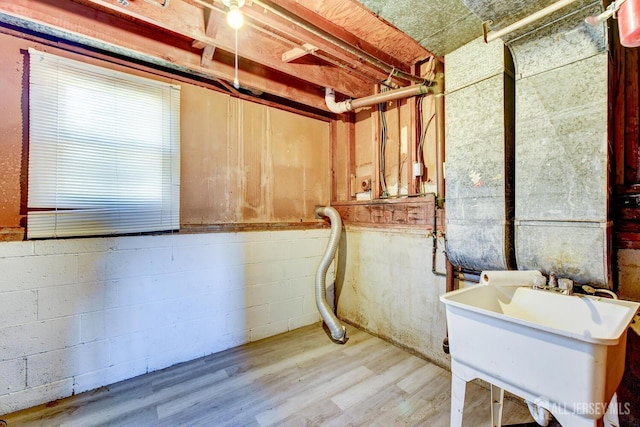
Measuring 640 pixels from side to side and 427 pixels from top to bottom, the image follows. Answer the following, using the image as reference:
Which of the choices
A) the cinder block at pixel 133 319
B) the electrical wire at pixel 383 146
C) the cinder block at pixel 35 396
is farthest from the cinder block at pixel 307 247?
the cinder block at pixel 35 396

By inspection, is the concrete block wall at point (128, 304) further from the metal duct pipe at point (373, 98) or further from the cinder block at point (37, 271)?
the metal duct pipe at point (373, 98)

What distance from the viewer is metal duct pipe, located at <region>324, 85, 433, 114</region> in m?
2.23

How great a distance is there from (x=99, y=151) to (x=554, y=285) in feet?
9.27

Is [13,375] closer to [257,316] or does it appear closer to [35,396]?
[35,396]

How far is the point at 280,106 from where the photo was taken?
2795mm

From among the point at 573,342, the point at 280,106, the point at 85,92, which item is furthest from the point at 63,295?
the point at 573,342

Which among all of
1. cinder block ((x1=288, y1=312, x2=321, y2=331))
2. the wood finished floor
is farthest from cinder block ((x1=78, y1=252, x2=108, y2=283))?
cinder block ((x1=288, y1=312, x2=321, y2=331))

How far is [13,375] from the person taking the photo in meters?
1.67

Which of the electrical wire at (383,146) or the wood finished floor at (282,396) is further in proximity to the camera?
the electrical wire at (383,146)

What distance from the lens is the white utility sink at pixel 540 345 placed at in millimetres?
875

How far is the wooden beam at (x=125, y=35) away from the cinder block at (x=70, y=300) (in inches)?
61.7

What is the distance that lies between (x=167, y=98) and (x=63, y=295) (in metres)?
1.54

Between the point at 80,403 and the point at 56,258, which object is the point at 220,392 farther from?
the point at 56,258

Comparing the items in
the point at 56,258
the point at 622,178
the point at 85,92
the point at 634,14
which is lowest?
the point at 56,258
